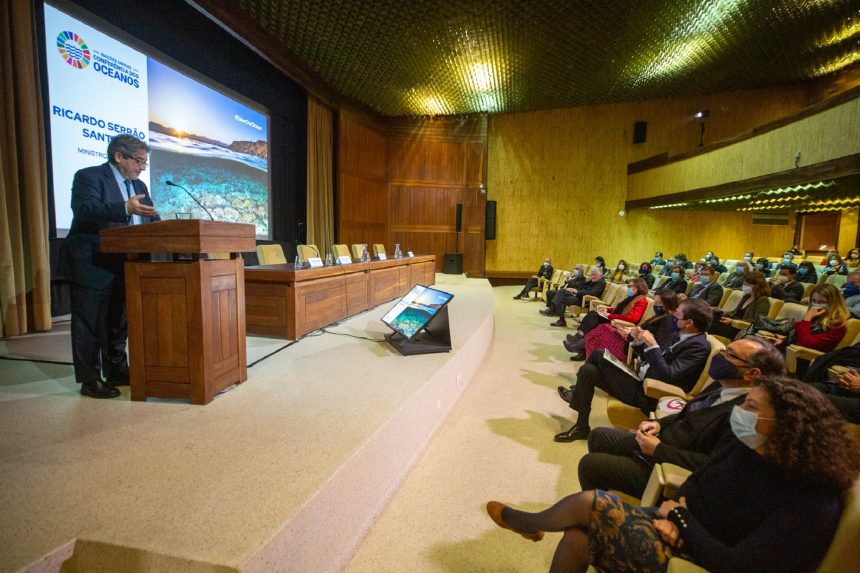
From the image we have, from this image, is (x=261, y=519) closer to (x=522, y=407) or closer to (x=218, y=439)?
(x=218, y=439)

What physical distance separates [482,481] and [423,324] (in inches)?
45.7

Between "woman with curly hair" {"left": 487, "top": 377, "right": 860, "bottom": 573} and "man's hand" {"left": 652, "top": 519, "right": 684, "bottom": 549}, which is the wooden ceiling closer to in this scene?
"woman with curly hair" {"left": 487, "top": 377, "right": 860, "bottom": 573}

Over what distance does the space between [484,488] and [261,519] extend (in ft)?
4.01

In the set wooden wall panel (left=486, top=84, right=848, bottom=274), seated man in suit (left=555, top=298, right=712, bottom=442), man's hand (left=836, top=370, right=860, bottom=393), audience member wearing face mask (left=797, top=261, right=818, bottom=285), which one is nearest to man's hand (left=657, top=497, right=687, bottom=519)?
seated man in suit (left=555, top=298, right=712, bottom=442)

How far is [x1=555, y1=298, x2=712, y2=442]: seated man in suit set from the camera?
2395 mm

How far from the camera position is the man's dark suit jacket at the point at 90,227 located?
2.02 m

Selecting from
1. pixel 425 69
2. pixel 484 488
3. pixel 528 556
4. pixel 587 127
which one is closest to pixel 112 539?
pixel 528 556

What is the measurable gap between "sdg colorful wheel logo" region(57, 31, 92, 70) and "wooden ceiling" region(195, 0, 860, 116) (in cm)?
184

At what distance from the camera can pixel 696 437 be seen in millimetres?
1610

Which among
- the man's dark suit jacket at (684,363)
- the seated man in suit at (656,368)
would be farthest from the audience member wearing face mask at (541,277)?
the man's dark suit jacket at (684,363)

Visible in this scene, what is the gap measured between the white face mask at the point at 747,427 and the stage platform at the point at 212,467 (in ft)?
4.10

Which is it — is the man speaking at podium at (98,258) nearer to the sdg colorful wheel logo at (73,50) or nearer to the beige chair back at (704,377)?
the beige chair back at (704,377)

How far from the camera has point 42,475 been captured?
4.63 feet

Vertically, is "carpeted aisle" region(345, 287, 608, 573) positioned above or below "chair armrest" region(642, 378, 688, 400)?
below
